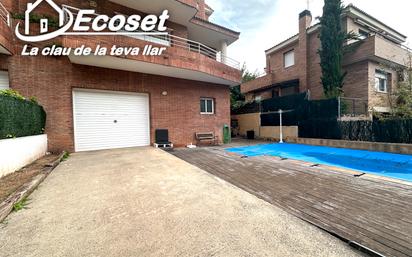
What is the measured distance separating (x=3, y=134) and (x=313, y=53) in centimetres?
1807

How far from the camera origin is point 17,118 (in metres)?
5.24

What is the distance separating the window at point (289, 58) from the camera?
16.8 meters

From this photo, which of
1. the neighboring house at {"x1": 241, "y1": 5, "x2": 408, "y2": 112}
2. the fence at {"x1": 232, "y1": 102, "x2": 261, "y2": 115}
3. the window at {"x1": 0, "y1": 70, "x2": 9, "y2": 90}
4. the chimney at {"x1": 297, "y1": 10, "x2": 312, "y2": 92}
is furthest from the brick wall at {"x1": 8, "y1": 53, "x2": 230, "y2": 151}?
the neighboring house at {"x1": 241, "y1": 5, "x2": 408, "y2": 112}

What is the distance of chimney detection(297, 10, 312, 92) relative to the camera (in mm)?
15055

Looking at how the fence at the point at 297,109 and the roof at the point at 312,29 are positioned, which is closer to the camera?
the fence at the point at 297,109

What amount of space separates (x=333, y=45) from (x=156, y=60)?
38.1 ft

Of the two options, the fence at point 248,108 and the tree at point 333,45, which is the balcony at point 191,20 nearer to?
the fence at point 248,108

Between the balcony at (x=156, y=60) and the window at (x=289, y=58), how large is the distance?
7.32 metres

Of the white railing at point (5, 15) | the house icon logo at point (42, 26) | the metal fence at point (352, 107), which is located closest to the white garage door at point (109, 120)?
the house icon logo at point (42, 26)

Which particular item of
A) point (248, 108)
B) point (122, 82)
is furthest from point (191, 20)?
point (248, 108)

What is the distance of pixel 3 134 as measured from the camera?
4.45 meters

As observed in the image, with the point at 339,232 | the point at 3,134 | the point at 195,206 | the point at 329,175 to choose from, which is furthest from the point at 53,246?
the point at 329,175

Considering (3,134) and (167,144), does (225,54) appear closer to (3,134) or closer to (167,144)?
(167,144)

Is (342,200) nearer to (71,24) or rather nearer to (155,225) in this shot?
(155,225)
